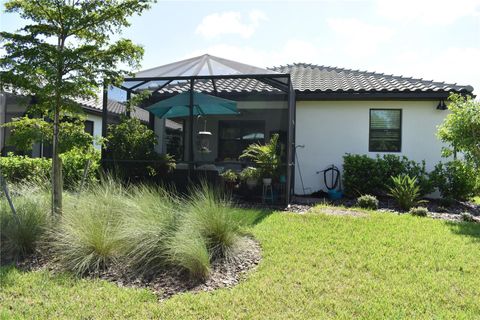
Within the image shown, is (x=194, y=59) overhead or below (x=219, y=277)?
overhead

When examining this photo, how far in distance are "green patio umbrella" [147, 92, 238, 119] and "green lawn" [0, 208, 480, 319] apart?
4.53 meters

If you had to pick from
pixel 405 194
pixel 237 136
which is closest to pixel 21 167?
pixel 237 136

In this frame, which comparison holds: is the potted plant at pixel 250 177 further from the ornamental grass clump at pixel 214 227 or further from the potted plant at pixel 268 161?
the ornamental grass clump at pixel 214 227

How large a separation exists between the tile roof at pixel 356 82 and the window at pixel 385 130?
0.75 metres

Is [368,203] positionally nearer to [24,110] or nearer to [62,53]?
[62,53]

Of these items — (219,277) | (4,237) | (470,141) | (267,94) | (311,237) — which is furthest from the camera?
(267,94)

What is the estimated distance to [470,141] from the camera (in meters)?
7.59

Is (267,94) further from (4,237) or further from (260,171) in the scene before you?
(4,237)

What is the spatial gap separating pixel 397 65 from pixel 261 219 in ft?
35.0

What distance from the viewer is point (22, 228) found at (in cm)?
466

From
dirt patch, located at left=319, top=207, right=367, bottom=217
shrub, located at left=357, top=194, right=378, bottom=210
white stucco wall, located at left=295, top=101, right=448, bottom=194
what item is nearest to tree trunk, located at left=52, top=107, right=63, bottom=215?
dirt patch, located at left=319, top=207, right=367, bottom=217

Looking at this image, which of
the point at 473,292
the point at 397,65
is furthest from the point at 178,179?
the point at 397,65

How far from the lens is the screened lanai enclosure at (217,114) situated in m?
7.88

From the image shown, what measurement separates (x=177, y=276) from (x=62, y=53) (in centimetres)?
338
